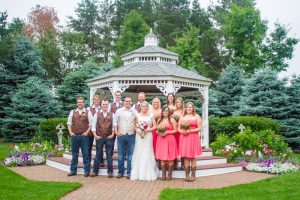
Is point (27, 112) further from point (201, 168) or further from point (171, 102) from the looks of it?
point (201, 168)

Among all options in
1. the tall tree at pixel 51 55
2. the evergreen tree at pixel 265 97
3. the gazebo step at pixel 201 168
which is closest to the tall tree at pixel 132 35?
the tall tree at pixel 51 55

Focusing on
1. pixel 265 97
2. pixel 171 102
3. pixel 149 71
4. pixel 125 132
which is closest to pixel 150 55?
pixel 149 71

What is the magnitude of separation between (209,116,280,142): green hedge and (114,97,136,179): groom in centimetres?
798

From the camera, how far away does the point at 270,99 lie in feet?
65.7

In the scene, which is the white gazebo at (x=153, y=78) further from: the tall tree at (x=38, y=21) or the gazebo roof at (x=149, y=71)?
the tall tree at (x=38, y=21)

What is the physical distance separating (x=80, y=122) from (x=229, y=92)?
51.0ft

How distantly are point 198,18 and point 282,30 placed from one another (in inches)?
502

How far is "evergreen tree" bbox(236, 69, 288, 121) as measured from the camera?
65.7ft

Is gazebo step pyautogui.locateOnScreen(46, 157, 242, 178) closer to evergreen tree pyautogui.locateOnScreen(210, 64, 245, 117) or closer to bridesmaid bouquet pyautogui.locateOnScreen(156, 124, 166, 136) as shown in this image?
bridesmaid bouquet pyautogui.locateOnScreen(156, 124, 166, 136)

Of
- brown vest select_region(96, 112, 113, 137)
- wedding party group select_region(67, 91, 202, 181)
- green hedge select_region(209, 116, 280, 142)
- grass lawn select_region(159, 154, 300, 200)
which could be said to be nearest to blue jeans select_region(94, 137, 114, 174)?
wedding party group select_region(67, 91, 202, 181)

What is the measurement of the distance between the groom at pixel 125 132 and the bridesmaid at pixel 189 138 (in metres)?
1.34

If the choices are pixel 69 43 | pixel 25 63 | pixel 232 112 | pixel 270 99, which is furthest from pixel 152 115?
pixel 69 43

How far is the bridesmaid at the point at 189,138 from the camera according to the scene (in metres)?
9.31

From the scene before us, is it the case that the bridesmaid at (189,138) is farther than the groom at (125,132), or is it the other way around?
the groom at (125,132)
